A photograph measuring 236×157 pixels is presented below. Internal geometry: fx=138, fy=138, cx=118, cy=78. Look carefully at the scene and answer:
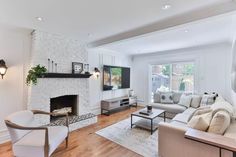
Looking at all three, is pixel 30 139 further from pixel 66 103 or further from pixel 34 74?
pixel 66 103

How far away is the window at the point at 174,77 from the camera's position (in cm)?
558

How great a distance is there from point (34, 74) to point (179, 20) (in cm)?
329

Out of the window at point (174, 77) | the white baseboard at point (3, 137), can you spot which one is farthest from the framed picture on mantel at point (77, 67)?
the window at point (174, 77)

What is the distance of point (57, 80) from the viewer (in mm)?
3754

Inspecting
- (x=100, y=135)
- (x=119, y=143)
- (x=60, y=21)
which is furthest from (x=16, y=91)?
(x=119, y=143)

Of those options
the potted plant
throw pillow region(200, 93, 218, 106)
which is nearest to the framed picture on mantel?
the potted plant

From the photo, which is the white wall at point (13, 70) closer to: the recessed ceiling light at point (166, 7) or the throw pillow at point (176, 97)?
the recessed ceiling light at point (166, 7)

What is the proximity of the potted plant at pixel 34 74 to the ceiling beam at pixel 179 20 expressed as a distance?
193 centimetres

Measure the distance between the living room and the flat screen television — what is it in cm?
5

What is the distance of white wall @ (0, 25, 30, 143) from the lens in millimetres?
3129

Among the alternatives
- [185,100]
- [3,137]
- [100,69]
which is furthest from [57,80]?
[185,100]

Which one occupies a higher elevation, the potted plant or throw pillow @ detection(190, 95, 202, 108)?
the potted plant

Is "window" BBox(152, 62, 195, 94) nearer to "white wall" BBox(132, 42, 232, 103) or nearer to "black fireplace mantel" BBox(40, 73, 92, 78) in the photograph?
"white wall" BBox(132, 42, 232, 103)

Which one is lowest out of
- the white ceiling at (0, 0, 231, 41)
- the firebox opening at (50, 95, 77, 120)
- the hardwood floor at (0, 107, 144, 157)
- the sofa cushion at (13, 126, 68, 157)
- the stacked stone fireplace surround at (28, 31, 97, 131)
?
the hardwood floor at (0, 107, 144, 157)
